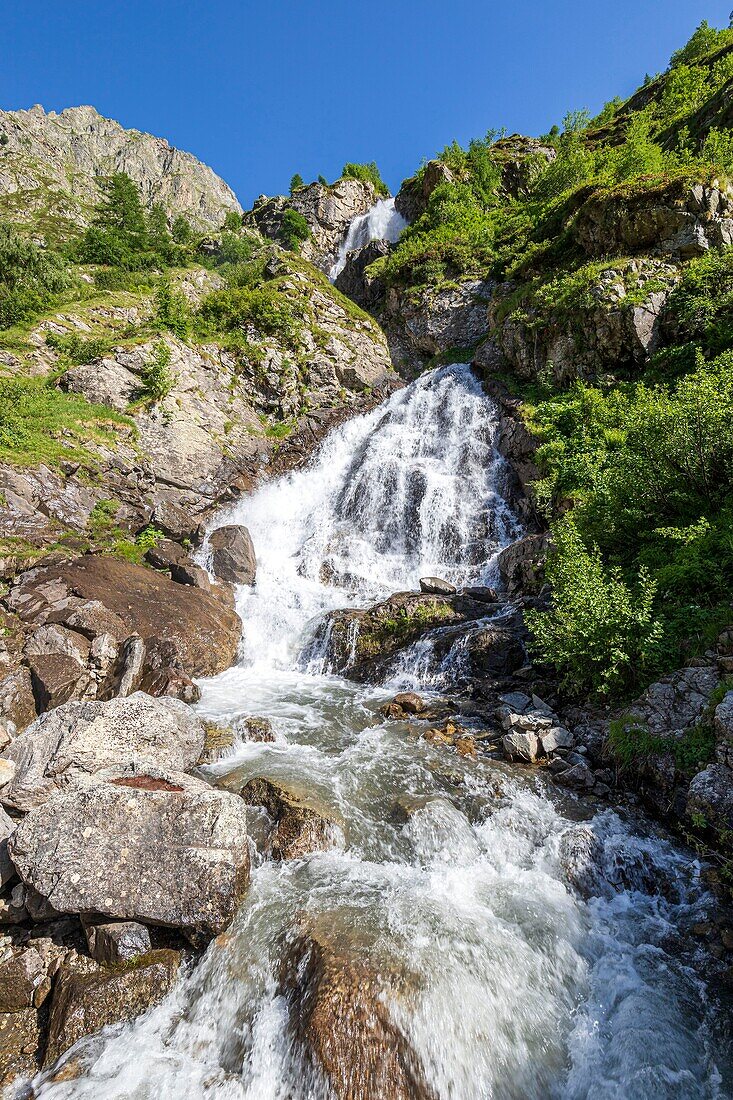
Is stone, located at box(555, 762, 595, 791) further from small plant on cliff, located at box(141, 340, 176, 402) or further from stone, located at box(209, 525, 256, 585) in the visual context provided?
small plant on cliff, located at box(141, 340, 176, 402)

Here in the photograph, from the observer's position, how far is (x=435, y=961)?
4.52 meters

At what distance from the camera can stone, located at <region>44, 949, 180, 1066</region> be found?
14.1ft

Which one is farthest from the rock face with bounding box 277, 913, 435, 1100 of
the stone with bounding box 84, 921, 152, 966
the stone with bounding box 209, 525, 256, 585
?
the stone with bounding box 209, 525, 256, 585

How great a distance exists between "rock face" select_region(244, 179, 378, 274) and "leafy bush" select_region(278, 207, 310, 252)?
0.74 meters

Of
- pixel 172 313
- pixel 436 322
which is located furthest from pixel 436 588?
pixel 436 322

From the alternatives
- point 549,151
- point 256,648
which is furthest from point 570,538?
point 549,151

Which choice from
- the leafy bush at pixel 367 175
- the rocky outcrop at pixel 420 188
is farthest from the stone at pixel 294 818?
the leafy bush at pixel 367 175

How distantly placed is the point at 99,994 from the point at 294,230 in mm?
58825

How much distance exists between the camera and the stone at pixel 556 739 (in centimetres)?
777

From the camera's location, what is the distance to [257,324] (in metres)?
29.3

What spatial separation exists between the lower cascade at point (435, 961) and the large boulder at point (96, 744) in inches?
42.4

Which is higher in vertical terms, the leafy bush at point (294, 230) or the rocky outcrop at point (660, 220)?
the leafy bush at point (294, 230)

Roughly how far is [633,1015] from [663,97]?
167 feet

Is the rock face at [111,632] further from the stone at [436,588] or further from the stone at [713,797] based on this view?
the stone at [713,797]
